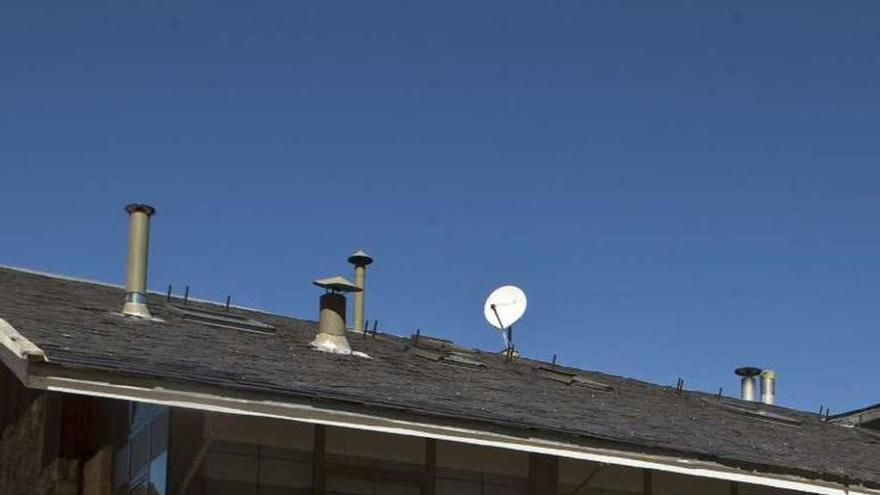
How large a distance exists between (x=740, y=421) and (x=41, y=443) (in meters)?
10.9

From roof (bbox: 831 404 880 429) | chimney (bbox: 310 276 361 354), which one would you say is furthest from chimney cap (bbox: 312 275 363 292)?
roof (bbox: 831 404 880 429)

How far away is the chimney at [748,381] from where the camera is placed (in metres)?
29.3

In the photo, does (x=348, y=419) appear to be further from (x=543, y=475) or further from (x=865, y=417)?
(x=865, y=417)

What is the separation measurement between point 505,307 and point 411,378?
6.60 meters

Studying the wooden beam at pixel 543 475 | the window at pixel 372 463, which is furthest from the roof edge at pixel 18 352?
the wooden beam at pixel 543 475

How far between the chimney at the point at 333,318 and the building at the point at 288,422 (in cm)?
3

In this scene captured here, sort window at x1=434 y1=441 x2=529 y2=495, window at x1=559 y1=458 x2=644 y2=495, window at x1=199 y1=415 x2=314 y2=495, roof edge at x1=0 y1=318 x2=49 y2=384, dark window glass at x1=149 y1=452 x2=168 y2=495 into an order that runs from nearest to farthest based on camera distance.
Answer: roof edge at x1=0 y1=318 x2=49 y2=384, dark window glass at x1=149 y1=452 x2=168 y2=495, window at x1=199 y1=415 x2=314 y2=495, window at x1=434 y1=441 x2=529 y2=495, window at x1=559 y1=458 x2=644 y2=495

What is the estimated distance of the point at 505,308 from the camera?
24.9 metres

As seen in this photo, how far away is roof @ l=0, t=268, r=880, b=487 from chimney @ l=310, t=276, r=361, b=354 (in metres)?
0.27

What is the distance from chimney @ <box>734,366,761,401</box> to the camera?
2934cm

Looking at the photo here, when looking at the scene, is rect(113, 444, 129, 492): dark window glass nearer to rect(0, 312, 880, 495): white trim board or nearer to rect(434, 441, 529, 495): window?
rect(0, 312, 880, 495): white trim board

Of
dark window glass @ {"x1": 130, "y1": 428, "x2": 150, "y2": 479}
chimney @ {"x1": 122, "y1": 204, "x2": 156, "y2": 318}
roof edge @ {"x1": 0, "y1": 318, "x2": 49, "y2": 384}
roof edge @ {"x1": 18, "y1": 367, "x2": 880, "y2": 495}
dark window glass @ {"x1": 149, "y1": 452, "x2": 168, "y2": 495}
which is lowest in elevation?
dark window glass @ {"x1": 149, "y1": 452, "x2": 168, "y2": 495}

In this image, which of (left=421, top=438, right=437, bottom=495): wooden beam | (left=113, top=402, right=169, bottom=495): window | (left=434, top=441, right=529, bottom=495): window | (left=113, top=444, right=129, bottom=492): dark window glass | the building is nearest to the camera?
the building

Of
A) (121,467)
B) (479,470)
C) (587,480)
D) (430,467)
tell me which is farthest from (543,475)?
(121,467)
